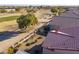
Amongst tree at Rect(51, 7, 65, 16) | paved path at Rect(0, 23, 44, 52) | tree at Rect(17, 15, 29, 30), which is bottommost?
paved path at Rect(0, 23, 44, 52)

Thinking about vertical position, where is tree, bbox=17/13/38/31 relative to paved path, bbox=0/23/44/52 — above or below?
above

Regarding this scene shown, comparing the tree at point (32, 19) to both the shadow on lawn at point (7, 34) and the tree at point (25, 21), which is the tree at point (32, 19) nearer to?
the tree at point (25, 21)

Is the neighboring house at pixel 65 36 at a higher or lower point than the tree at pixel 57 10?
lower

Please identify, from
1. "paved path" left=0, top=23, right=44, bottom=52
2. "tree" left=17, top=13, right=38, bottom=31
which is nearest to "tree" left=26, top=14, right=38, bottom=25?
"tree" left=17, top=13, right=38, bottom=31

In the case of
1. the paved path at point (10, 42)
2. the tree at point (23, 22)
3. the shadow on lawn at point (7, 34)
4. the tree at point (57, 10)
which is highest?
the tree at point (57, 10)

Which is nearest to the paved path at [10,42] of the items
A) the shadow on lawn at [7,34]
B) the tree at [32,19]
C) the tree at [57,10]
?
the shadow on lawn at [7,34]

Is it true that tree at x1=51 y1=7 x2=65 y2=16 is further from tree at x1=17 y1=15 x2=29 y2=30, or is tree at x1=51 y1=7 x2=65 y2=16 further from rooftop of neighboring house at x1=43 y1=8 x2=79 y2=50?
tree at x1=17 y1=15 x2=29 y2=30

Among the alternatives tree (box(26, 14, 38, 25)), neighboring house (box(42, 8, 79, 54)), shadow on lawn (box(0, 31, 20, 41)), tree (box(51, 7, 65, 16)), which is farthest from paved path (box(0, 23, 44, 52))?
tree (box(51, 7, 65, 16))
